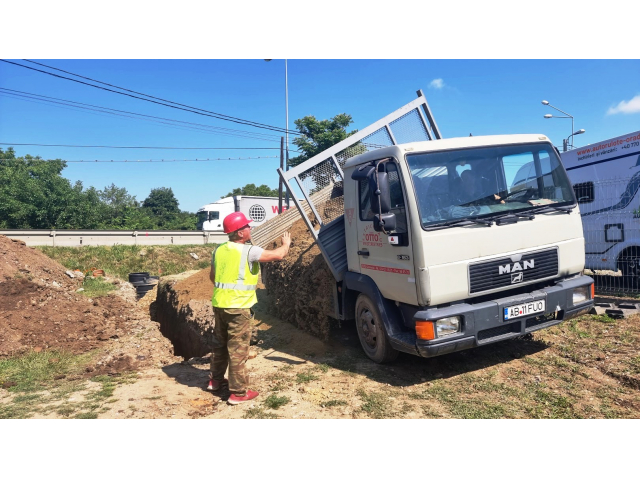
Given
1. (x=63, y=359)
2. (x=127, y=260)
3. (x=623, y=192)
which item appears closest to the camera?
(x=63, y=359)

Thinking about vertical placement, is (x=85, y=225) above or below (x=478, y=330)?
above

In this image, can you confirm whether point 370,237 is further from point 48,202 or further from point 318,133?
point 48,202

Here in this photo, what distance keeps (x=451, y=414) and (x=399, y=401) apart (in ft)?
1.72

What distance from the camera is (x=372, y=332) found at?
5.04 metres

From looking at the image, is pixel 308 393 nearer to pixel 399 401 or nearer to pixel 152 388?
pixel 399 401

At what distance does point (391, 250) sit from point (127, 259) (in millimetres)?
18479

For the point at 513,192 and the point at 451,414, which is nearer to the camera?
the point at 451,414

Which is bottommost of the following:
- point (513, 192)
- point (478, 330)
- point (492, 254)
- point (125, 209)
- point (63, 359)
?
point (63, 359)

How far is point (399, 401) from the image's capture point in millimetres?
4004

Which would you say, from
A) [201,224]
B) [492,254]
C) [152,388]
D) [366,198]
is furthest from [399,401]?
[201,224]

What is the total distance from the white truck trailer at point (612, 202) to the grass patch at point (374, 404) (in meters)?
6.98

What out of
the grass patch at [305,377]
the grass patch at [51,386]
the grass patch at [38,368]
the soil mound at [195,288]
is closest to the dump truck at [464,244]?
the grass patch at [305,377]

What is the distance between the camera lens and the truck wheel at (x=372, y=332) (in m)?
4.83

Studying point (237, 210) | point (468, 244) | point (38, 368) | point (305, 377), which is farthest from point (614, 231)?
point (237, 210)
